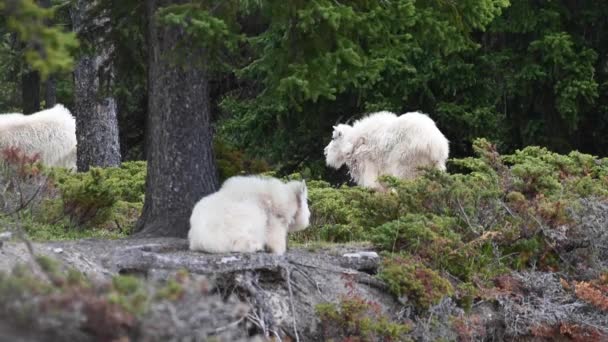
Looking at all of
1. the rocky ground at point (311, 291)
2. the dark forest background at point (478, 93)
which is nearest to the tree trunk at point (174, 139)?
the rocky ground at point (311, 291)

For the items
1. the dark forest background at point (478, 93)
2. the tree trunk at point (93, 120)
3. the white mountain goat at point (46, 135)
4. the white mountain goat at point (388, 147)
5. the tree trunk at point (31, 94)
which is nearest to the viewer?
the white mountain goat at point (388, 147)

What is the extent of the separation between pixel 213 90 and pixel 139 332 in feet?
55.0

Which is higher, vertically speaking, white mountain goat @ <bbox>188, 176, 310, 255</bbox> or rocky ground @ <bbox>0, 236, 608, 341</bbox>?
white mountain goat @ <bbox>188, 176, 310, 255</bbox>

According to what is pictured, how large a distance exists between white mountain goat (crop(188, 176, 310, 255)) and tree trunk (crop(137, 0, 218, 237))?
83 centimetres

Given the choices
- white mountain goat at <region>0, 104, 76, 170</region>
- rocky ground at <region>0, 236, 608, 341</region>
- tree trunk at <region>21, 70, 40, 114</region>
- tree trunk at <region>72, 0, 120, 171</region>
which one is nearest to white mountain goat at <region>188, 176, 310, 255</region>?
rocky ground at <region>0, 236, 608, 341</region>

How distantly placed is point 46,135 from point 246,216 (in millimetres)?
8904

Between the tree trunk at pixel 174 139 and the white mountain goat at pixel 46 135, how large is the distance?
7.01m

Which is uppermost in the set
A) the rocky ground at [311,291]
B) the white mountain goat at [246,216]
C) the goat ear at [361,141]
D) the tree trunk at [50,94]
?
the tree trunk at [50,94]

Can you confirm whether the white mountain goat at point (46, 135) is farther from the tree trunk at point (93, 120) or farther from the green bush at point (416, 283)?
the green bush at point (416, 283)

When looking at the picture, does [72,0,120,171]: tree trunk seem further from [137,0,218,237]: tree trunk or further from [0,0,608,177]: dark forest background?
[137,0,218,237]: tree trunk

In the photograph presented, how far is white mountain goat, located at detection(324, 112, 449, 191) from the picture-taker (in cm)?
1369

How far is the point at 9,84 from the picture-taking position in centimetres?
3094

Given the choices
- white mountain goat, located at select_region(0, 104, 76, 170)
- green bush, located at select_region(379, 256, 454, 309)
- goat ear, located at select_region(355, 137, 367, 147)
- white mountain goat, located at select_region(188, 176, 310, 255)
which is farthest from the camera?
white mountain goat, located at select_region(0, 104, 76, 170)

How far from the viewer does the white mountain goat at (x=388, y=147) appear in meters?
13.7
